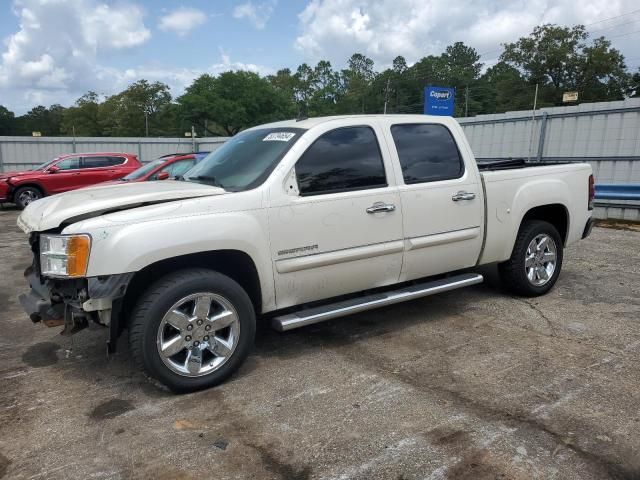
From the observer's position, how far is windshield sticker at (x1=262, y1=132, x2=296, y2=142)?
13.1ft

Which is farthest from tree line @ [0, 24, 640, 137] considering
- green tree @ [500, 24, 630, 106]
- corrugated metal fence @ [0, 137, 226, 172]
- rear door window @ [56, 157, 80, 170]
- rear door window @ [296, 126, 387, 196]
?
rear door window @ [296, 126, 387, 196]

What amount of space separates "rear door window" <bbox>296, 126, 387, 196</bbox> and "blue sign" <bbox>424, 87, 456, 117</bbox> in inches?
320

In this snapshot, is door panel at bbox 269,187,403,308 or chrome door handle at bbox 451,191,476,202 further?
chrome door handle at bbox 451,191,476,202

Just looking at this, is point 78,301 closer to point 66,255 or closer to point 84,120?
point 66,255

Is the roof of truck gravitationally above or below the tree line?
below

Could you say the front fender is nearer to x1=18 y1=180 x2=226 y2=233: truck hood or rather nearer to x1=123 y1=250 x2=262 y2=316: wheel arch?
x1=123 y1=250 x2=262 y2=316: wheel arch

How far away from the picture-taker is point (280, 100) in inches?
2751

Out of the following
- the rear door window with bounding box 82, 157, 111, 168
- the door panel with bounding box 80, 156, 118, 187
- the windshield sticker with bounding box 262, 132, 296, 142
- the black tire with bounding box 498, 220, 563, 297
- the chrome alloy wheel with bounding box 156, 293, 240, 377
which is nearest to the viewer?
the chrome alloy wheel with bounding box 156, 293, 240, 377

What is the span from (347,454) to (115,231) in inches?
73.2

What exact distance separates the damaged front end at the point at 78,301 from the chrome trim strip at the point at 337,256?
3.58ft

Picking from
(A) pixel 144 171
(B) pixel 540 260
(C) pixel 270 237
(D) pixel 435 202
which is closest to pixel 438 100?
(A) pixel 144 171

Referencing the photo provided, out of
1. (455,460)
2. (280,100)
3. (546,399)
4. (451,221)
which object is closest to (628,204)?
(451,221)

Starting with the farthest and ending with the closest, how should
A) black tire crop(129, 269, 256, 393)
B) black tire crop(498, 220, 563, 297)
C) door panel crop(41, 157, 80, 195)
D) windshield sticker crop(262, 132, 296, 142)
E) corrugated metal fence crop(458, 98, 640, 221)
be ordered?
door panel crop(41, 157, 80, 195), corrugated metal fence crop(458, 98, 640, 221), black tire crop(498, 220, 563, 297), windshield sticker crop(262, 132, 296, 142), black tire crop(129, 269, 256, 393)

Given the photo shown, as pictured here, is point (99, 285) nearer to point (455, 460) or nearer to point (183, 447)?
point (183, 447)
